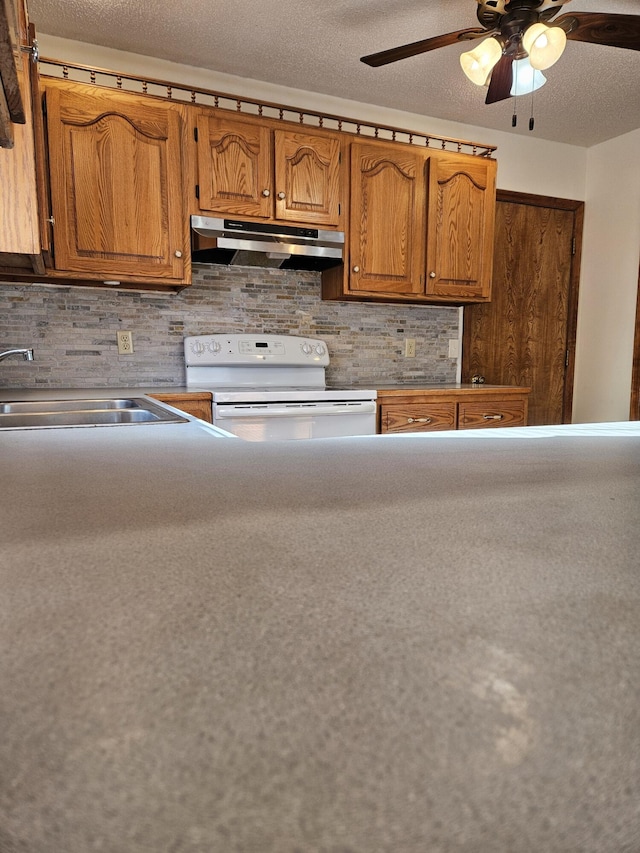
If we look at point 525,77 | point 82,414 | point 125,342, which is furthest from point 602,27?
point 125,342

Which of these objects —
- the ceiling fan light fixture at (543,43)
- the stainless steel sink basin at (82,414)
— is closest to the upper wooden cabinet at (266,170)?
the stainless steel sink basin at (82,414)

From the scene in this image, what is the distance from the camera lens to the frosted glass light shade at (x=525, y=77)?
7.03ft

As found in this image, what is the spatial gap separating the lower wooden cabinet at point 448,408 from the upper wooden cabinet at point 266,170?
3.43 ft

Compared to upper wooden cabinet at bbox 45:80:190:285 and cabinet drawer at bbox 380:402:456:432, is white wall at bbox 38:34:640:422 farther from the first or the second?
cabinet drawer at bbox 380:402:456:432

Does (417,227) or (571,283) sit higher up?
(417,227)

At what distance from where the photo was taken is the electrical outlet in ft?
9.68

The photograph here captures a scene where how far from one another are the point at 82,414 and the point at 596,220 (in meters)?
3.91

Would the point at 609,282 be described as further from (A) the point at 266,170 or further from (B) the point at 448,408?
(A) the point at 266,170

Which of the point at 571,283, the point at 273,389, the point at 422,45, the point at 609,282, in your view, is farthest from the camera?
the point at 571,283

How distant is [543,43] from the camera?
1784mm

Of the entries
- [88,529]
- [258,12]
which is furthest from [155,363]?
[88,529]

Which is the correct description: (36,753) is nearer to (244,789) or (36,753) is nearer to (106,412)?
(244,789)

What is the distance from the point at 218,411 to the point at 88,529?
2.09 m

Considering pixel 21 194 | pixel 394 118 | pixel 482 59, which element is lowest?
pixel 21 194
